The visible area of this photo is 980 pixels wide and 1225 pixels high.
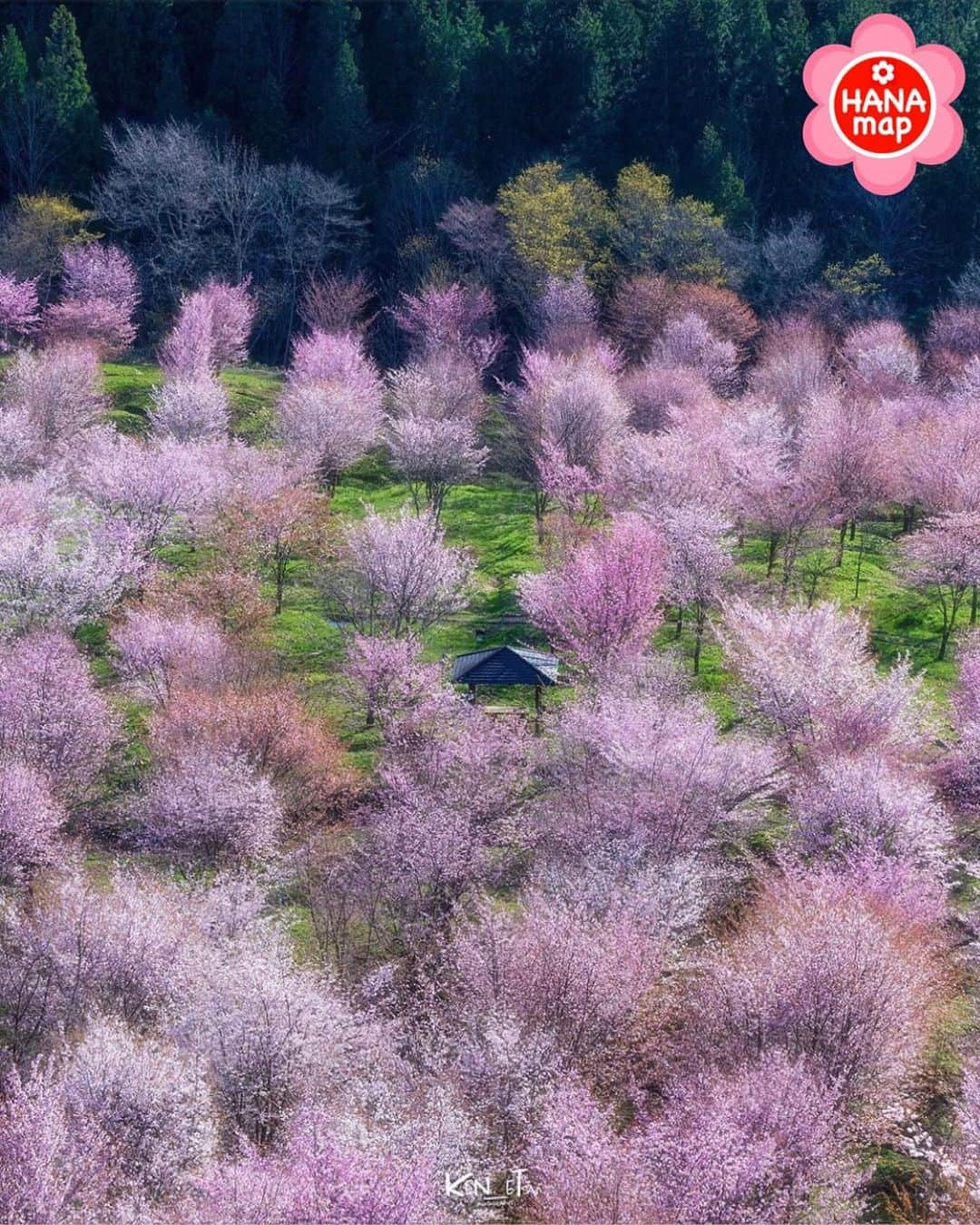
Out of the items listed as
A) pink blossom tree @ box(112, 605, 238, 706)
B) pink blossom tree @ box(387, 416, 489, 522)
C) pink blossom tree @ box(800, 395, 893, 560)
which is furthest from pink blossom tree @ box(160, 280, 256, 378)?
pink blossom tree @ box(800, 395, 893, 560)

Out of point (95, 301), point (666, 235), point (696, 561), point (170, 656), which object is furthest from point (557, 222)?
point (170, 656)

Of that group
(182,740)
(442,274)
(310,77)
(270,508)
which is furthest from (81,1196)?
(310,77)

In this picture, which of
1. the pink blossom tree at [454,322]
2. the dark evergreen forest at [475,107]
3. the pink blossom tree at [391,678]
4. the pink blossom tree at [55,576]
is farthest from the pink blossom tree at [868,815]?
the dark evergreen forest at [475,107]

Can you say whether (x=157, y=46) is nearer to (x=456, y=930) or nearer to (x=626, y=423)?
(x=626, y=423)

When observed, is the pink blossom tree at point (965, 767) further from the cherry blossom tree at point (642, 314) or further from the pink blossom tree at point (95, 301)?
the pink blossom tree at point (95, 301)

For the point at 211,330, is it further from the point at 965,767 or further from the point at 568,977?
the point at 568,977

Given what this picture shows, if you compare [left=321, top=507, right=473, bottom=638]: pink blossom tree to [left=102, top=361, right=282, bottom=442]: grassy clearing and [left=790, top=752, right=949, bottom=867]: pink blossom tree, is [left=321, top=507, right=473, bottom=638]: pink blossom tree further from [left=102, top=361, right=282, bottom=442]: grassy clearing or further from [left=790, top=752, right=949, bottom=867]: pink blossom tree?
[left=102, top=361, right=282, bottom=442]: grassy clearing
